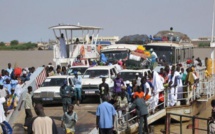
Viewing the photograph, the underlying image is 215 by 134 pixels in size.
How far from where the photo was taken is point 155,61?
85.9 ft

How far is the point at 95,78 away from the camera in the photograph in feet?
67.0

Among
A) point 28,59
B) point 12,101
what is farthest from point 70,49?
point 28,59

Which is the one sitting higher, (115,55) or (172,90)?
(115,55)

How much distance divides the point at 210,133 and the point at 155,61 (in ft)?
53.0

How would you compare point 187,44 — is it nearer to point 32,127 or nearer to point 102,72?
point 102,72

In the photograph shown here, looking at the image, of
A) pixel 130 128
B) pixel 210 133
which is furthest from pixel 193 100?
pixel 210 133

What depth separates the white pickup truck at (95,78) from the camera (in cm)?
1962

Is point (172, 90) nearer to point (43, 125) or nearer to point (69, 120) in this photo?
point (69, 120)

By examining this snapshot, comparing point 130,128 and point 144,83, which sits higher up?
point 144,83

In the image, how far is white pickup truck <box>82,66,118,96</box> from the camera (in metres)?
19.6

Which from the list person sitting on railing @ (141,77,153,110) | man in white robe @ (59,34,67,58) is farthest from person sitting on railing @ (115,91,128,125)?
man in white robe @ (59,34,67,58)

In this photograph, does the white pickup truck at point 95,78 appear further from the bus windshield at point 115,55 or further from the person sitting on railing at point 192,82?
the bus windshield at point 115,55

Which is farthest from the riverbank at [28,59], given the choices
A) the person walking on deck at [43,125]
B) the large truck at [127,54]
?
the person walking on deck at [43,125]

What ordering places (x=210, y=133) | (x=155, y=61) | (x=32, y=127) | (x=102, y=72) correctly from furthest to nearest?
(x=155, y=61) → (x=102, y=72) → (x=210, y=133) → (x=32, y=127)
